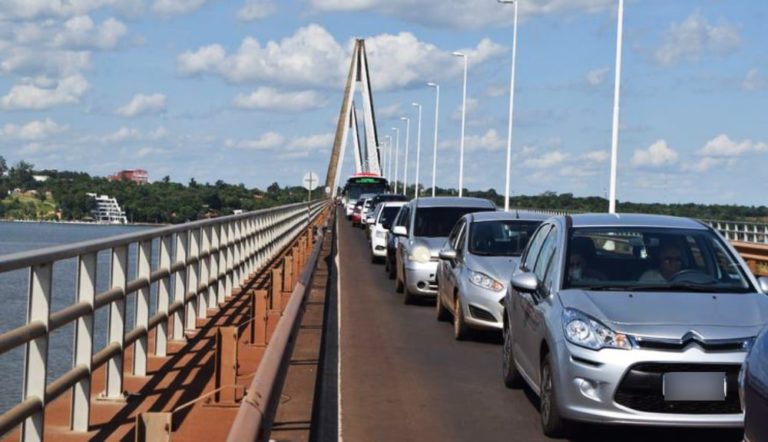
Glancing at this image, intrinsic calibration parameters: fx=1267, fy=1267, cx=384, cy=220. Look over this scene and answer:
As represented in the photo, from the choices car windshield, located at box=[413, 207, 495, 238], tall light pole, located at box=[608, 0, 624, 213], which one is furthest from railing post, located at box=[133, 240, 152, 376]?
tall light pole, located at box=[608, 0, 624, 213]

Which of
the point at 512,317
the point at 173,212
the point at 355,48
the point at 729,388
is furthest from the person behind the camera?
the point at 355,48

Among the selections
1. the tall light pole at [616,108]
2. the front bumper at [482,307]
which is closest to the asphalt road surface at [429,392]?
the front bumper at [482,307]

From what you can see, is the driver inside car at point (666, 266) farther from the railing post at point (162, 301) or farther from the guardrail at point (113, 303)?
the railing post at point (162, 301)

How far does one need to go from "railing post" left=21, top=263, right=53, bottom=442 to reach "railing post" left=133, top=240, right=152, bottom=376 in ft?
10.9

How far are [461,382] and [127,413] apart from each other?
3.76m

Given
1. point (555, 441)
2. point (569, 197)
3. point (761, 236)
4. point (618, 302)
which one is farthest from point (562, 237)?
point (569, 197)

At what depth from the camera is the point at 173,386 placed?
991 centimetres

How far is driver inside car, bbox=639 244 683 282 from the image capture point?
9477 mm

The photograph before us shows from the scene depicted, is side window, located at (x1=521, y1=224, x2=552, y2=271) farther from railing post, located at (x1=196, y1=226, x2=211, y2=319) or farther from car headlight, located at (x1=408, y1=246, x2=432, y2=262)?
car headlight, located at (x1=408, y1=246, x2=432, y2=262)

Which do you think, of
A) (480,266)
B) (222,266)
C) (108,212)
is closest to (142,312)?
(480,266)

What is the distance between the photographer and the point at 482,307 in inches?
559

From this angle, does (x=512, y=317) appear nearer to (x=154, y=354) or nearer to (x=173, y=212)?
(x=154, y=354)

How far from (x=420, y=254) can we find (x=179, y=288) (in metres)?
6.96

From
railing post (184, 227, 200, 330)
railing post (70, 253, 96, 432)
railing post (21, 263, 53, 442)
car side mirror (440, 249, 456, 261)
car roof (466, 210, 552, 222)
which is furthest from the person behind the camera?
car roof (466, 210, 552, 222)
